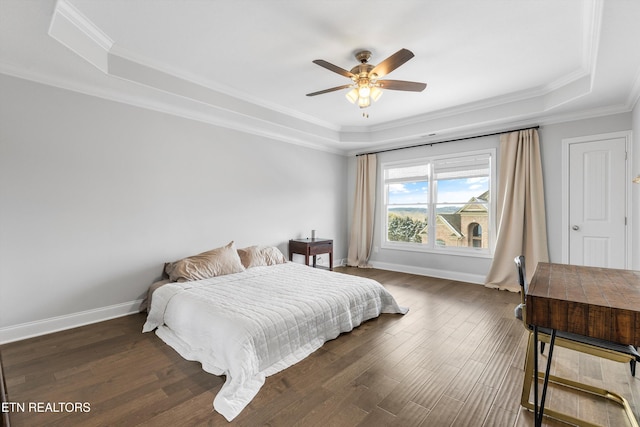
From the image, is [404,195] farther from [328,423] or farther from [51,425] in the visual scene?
[51,425]

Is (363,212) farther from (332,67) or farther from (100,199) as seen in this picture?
(100,199)

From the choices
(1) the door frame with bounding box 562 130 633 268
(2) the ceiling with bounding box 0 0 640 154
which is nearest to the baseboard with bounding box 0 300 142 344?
(2) the ceiling with bounding box 0 0 640 154

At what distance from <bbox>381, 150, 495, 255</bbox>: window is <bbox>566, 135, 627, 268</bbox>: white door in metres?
1.02

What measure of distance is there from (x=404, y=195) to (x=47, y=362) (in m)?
5.31

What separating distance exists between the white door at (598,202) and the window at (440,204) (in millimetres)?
1017

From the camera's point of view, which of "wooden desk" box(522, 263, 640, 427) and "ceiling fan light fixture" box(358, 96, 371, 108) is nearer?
"wooden desk" box(522, 263, 640, 427)

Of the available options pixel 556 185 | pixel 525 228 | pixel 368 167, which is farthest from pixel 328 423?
pixel 368 167

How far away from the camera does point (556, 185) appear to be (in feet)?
13.5

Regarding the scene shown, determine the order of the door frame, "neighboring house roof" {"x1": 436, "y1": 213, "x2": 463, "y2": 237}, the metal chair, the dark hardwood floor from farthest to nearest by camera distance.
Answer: "neighboring house roof" {"x1": 436, "y1": 213, "x2": 463, "y2": 237} → the door frame → the dark hardwood floor → the metal chair

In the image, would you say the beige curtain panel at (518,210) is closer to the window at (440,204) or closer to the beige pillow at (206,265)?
the window at (440,204)

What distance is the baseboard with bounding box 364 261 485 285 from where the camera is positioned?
15.9 ft

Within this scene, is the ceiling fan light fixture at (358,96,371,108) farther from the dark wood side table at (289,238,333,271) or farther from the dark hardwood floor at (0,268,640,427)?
the dark wood side table at (289,238,333,271)

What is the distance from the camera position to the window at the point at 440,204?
484 centimetres

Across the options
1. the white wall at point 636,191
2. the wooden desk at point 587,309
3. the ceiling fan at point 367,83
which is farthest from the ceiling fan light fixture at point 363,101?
the white wall at point 636,191
